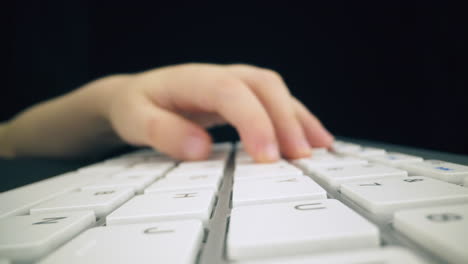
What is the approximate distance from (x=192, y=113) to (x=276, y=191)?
62 centimetres

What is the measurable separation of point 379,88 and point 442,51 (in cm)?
50

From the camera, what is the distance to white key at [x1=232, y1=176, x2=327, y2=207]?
0.96 ft

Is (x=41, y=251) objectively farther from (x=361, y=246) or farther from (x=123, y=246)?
(x=361, y=246)

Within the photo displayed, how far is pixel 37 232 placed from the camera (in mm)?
230

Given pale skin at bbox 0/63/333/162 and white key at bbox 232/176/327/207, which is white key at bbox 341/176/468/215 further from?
pale skin at bbox 0/63/333/162

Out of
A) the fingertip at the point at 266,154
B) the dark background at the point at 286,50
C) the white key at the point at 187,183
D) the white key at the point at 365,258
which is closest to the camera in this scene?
the white key at the point at 365,258

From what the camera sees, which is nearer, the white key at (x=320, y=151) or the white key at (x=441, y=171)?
the white key at (x=441, y=171)

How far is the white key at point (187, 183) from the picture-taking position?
377 mm

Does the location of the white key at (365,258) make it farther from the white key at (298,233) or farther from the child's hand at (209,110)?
the child's hand at (209,110)

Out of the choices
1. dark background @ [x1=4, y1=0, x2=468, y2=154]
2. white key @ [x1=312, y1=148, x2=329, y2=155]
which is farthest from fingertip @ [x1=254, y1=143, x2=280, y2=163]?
dark background @ [x1=4, y1=0, x2=468, y2=154]

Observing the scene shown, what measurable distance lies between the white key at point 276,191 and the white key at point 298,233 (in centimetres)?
5

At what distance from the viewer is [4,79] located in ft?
6.44

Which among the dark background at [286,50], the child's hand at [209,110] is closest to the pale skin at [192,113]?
the child's hand at [209,110]

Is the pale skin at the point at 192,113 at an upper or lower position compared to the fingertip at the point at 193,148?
upper
